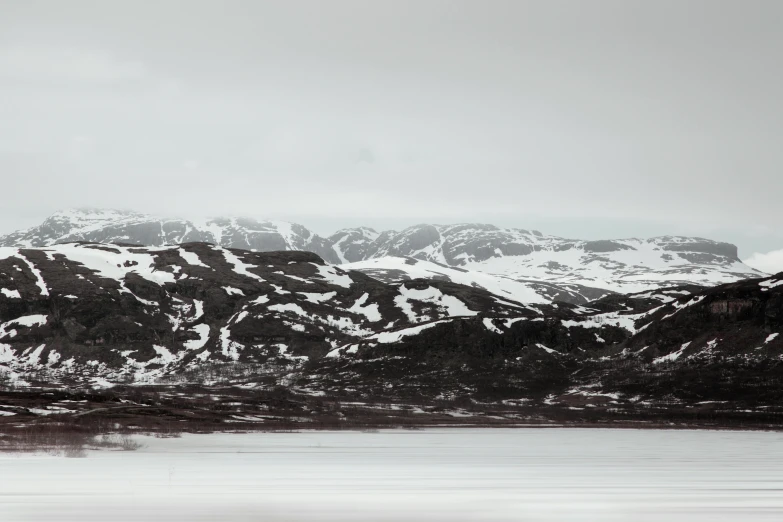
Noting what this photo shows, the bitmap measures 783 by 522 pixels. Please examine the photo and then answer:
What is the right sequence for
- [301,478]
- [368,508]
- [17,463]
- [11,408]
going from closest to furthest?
[368,508], [301,478], [17,463], [11,408]

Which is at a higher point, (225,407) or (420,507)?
(420,507)

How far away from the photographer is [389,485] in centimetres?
4141

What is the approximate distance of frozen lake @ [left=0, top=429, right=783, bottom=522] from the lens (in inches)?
1236

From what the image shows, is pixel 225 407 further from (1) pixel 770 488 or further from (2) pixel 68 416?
(1) pixel 770 488

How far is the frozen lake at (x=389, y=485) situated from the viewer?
3139cm

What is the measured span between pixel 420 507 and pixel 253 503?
7175mm

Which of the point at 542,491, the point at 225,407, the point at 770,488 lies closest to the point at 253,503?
the point at 542,491

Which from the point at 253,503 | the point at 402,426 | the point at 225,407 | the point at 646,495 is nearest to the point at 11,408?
the point at 225,407

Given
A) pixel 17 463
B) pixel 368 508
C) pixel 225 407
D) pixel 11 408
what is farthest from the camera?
pixel 225 407

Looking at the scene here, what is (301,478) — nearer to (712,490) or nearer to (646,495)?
(646,495)

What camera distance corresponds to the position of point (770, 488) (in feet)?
130

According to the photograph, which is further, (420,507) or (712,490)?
(712,490)

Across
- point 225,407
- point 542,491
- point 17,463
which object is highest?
point 542,491

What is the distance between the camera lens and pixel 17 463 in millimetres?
49938
